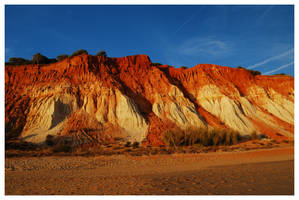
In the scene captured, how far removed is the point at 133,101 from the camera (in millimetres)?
Answer: 28922

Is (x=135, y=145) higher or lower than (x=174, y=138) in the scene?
lower

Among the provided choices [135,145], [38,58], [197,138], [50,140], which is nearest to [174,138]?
[197,138]

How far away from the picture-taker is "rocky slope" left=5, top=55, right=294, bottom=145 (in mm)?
24406

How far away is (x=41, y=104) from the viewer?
26.3 meters

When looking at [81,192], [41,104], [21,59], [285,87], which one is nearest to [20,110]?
[41,104]

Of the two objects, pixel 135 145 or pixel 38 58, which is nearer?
pixel 135 145

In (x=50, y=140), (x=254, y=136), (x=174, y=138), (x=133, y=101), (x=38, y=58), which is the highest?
(x=38, y=58)

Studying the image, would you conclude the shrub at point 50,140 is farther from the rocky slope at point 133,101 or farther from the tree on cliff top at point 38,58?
the tree on cliff top at point 38,58

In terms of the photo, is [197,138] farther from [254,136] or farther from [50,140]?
[50,140]

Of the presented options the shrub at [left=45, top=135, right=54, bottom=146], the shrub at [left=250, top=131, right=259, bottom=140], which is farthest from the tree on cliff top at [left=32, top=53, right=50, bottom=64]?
the shrub at [left=250, top=131, right=259, bottom=140]

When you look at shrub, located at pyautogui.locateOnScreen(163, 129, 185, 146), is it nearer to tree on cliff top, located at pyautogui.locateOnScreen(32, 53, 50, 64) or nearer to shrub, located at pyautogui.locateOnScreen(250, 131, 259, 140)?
shrub, located at pyautogui.locateOnScreen(250, 131, 259, 140)

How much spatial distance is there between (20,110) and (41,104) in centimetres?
265

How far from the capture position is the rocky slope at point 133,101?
80.1ft

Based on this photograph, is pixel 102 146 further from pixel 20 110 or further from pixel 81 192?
pixel 81 192
